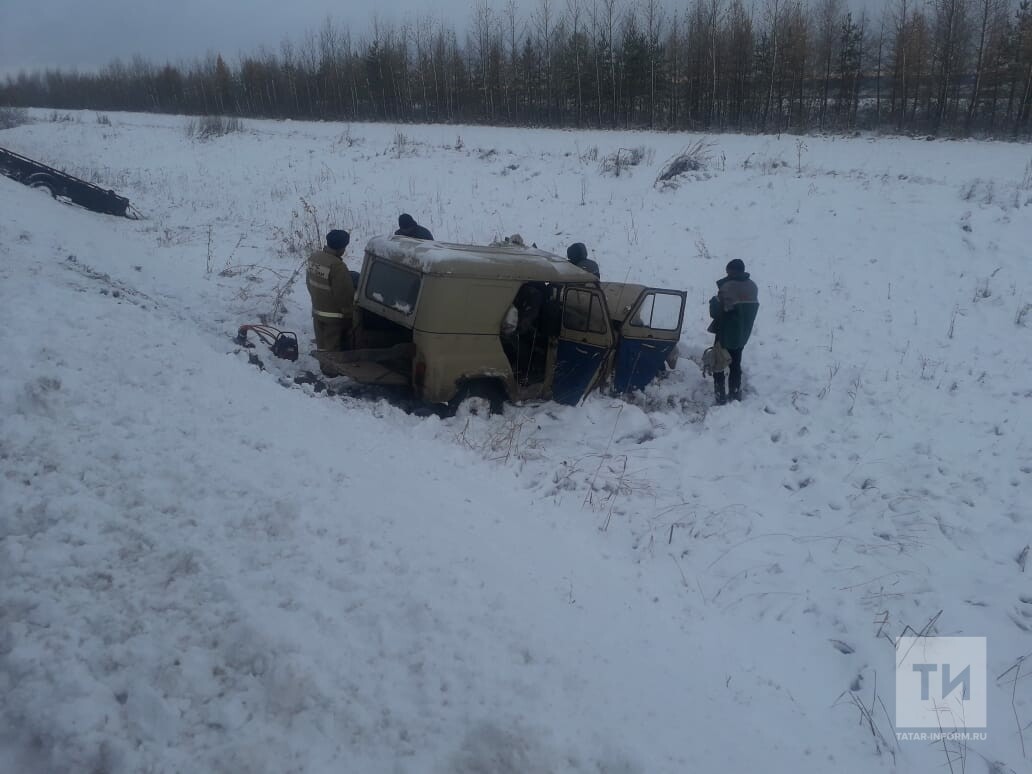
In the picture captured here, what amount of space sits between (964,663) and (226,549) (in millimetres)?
4519

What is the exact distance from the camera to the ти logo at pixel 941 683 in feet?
12.1

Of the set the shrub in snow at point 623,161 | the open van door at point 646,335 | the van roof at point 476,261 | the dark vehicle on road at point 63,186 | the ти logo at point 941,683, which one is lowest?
the ти logo at point 941,683

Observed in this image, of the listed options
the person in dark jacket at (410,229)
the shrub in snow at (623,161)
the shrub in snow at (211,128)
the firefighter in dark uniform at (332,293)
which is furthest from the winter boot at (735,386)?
the shrub in snow at (211,128)

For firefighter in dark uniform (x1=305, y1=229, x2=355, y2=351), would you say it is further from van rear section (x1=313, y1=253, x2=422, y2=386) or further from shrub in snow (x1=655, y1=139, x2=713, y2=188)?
shrub in snow (x1=655, y1=139, x2=713, y2=188)

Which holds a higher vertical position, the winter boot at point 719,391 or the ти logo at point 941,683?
the winter boot at point 719,391

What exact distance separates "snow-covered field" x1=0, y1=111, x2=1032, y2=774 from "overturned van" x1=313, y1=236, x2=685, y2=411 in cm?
44

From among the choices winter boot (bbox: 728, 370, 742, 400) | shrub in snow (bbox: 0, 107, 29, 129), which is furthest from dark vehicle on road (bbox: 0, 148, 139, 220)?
shrub in snow (bbox: 0, 107, 29, 129)

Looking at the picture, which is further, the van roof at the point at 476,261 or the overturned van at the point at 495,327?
the overturned van at the point at 495,327

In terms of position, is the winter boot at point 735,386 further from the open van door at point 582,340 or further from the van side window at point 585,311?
the van side window at point 585,311

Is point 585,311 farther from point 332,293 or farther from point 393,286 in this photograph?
point 332,293

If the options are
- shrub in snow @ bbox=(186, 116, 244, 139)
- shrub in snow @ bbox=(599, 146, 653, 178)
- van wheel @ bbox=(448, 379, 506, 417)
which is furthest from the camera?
shrub in snow @ bbox=(186, 116, 244, 139)

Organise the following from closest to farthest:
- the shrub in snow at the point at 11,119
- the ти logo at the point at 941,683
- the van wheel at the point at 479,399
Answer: the ти logo at the point at 941,683 → the van wheel at the point at 479,399 → the shrub in snow at the point at 11,119

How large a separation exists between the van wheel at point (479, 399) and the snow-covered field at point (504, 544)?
269mm

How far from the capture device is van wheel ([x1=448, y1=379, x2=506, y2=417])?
6.97 meters
